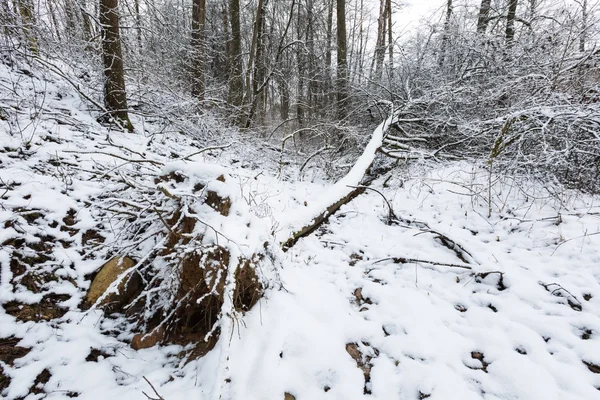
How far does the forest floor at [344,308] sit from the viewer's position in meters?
1.58

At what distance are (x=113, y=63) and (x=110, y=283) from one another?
4272 millimetres

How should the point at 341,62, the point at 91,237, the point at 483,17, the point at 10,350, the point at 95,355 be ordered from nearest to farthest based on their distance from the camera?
the point at 10,350 → the point at 95,355 → the point at 91,237 → the point at 483,17 → the point at 341,62

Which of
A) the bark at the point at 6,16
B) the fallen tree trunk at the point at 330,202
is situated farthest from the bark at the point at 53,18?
the fallen tree trunk at the point at 330,202

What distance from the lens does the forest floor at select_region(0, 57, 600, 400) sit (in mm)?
1584

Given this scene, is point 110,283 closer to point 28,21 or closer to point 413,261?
point 413,261

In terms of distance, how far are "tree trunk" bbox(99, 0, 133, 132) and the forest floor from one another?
1.38 meters

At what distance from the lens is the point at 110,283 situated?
2.17 meters

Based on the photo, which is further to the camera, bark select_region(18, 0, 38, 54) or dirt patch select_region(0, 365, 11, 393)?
bark select_region(18, 0, 38, 54)

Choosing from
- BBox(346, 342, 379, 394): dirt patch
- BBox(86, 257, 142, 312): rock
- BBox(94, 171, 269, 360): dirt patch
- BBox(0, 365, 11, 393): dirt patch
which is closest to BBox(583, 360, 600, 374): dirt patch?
BBox(346, 342, 379, 394): dirt patch

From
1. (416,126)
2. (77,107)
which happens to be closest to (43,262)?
(77,107)

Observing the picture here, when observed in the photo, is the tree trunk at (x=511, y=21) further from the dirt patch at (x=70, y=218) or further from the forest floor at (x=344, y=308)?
the dirt patch at (x=70, y=218)

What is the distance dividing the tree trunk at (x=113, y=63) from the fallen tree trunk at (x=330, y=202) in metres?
3.62

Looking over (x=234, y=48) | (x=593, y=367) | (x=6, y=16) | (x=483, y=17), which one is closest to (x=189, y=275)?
(x=593, y=367)

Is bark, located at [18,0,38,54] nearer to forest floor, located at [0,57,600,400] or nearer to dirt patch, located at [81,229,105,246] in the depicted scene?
forest floor, located at [0,57,600,400]
